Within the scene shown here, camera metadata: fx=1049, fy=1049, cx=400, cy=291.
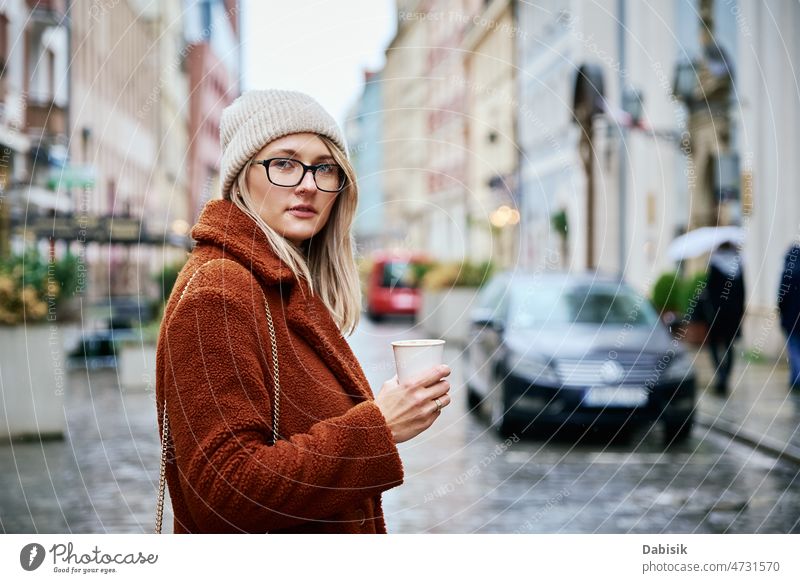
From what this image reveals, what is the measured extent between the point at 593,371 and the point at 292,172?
6.32 m

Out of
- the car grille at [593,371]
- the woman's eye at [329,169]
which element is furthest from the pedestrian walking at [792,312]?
the woman's eye at [329,169]

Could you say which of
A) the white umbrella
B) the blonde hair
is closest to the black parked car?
the white umbrella

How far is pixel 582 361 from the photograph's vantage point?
809cm

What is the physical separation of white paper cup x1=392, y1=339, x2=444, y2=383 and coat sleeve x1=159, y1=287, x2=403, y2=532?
13cm

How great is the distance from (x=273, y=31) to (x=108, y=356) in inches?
537

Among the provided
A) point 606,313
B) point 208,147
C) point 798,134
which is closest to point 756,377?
point 798,134

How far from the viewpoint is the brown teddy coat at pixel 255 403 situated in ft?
5.58

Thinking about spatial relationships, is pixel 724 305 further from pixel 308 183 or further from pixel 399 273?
pixel 399 273

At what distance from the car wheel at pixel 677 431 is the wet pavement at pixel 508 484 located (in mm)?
95

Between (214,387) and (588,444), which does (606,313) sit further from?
(214,387)

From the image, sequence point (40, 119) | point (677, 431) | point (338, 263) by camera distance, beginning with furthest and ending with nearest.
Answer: point (40, 119), point (677, 431), point (338, 263)

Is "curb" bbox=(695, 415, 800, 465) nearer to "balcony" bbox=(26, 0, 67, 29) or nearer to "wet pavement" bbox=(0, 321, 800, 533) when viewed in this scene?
"wet pavement" bbox=(0, 321, 800, 533)

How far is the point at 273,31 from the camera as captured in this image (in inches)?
125

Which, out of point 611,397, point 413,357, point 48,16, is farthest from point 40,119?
point 413,357
